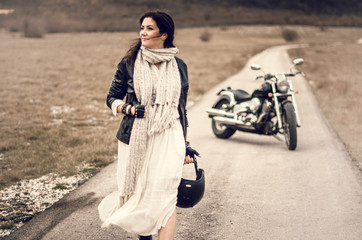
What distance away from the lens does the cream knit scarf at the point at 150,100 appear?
10.7ft

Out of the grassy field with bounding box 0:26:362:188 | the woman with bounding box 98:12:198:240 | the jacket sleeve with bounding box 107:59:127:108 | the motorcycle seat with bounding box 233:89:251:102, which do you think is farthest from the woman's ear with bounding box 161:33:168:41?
the motorcycle seat with bounding box 233:89:251:102

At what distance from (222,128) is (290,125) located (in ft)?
5.45

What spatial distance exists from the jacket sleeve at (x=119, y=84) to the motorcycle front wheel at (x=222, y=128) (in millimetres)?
5406

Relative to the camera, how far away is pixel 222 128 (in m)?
8.87

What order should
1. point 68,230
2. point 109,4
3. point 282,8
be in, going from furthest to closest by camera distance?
point 282,8, point 109,4, point 68,230

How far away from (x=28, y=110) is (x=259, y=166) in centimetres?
726

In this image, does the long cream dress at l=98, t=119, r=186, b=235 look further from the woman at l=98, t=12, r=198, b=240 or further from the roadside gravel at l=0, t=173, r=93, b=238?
the roadside gravel at l=0, t=173, r=93, b=238

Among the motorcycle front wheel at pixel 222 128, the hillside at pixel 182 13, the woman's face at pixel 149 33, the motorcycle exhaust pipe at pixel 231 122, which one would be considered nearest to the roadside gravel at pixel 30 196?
the woman's face at pixel 149 33

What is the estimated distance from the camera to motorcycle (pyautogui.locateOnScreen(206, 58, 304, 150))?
7.76 metres

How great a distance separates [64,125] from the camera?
33.0 feet

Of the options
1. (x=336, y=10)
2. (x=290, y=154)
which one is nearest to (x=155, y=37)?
(x=290, y=154)

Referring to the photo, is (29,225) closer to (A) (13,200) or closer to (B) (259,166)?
(A) (13,200)

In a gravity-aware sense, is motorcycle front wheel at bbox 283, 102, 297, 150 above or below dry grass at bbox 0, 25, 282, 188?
above

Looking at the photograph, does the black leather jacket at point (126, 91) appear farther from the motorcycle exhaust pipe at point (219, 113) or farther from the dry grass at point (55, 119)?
the motorcycle exhaust pipe at point (219, 113)
